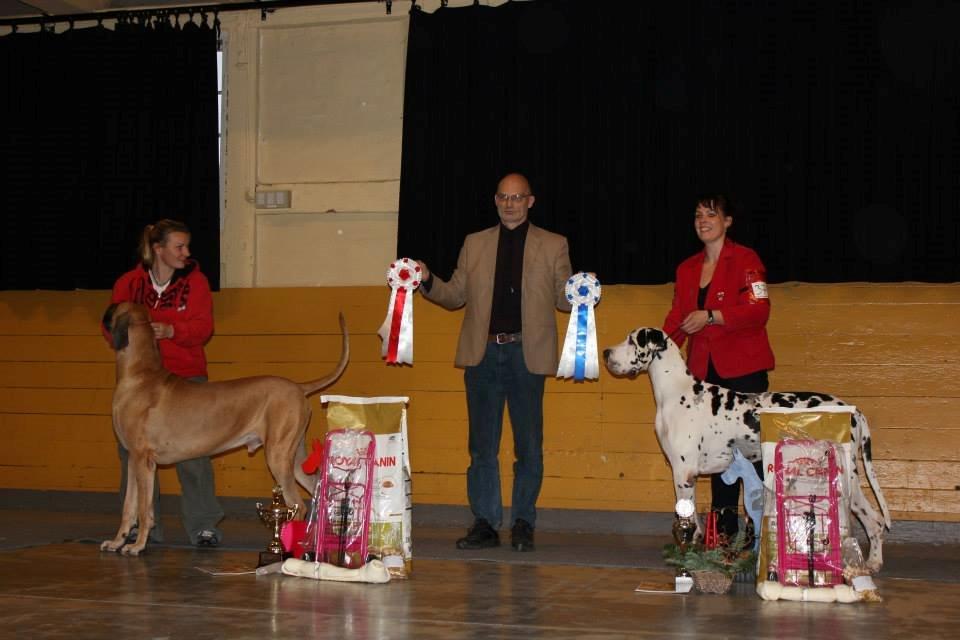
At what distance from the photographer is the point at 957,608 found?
372 centimetres

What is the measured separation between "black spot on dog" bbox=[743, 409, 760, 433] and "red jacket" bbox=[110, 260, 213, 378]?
2.56 m

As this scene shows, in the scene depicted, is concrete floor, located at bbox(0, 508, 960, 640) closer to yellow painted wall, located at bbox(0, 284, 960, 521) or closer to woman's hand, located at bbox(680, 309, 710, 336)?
yellow painted wall, located at bbox(0, 284, 960, 521)

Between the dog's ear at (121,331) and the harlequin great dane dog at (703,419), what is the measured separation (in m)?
2.24

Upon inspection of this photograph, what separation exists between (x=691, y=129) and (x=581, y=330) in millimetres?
1402

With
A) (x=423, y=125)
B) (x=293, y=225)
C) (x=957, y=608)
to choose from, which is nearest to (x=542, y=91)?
(x=423, y=125)

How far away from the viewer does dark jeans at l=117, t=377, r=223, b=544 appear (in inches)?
203

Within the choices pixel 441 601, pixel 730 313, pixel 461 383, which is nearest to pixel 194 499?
pixel 461 383

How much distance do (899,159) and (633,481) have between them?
7.13 ft

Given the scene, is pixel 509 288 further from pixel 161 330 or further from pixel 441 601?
pixel 441 601

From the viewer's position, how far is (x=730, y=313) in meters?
4.46

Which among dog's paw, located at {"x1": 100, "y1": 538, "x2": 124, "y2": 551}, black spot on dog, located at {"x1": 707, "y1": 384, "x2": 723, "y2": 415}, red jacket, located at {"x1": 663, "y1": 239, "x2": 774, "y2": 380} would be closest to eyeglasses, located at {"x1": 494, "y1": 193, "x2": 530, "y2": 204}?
red jacket, located at {"x1": 663, "y1": 239, "x2": 774, "y2": 380}

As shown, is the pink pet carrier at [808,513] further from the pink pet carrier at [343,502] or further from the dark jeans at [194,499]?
the dark jeans at [194,499]

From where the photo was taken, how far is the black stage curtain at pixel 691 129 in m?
5.27

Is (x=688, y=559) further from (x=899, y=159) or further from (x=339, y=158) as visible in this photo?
(x=339, y=158)
